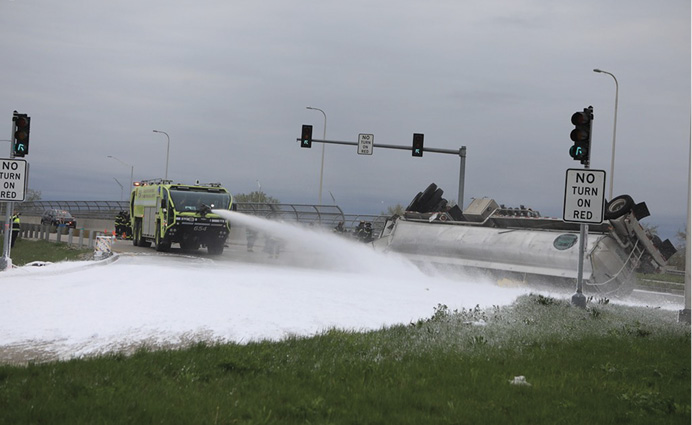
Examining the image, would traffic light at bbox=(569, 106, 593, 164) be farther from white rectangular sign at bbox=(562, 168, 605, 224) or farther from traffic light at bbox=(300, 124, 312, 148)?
traffic light at bbox=(300, 124, 312, 148)

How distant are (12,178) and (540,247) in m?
12.5

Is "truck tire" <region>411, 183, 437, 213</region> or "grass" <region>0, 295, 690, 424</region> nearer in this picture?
"grass" <region>0, 295, 690, 424</region>

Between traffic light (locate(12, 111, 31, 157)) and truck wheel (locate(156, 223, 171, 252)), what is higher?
traffic light (locate(12, 111, 31, 157))

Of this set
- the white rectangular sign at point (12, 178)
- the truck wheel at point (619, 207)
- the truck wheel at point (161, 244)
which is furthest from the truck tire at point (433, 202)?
the white rectangular sign at point (12, 178)

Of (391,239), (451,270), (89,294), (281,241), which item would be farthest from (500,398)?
(281,241)

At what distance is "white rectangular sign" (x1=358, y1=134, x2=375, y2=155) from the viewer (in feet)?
113

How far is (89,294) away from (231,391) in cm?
652

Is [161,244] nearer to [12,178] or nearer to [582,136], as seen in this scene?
[12,178]

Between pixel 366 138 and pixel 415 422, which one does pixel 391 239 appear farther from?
pixel 415 422

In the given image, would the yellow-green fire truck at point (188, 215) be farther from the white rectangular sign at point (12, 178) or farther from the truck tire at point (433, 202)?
the white rectangular sign at point (12, 178)

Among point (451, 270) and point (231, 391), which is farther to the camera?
point (451, 270)

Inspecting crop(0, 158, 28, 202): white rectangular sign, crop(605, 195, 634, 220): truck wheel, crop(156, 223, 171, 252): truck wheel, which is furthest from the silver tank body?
crop(156, 223, 171, 252): truck wheel

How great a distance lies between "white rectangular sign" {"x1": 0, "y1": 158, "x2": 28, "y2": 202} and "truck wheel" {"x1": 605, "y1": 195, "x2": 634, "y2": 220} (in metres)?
13.8

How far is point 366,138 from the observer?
113ft
